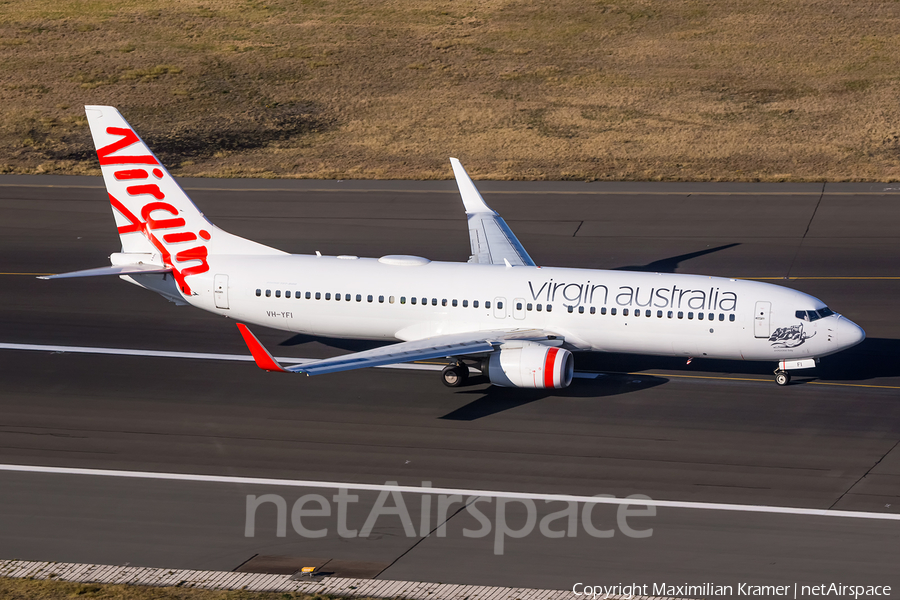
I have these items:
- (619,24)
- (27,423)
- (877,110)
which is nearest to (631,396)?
(27,423)

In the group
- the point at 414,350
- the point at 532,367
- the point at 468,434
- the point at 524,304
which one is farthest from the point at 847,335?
the point at 414,350

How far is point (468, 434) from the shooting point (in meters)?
35.9

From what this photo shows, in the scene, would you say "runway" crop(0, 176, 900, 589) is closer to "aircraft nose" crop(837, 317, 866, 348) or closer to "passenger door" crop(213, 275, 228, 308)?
"aircraft nose" crop(837, 317, 866, 348)

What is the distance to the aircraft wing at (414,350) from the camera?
34000mm

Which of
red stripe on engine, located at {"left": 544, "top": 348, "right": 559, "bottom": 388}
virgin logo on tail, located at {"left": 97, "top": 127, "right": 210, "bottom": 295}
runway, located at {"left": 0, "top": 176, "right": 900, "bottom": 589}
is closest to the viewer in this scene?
runway, located at {"left": 0, "top": 176, "right": 900, "bottom": 589}

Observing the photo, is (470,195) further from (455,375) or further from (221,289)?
(221,289)

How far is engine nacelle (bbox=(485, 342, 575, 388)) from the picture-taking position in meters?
36.4

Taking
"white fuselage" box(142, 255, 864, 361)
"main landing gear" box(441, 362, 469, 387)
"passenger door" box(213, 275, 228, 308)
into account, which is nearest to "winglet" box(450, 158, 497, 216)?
"white fuselage" box(142, 255, 864, 361)

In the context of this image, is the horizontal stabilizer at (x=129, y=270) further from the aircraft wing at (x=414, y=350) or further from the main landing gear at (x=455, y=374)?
Result: the main landing gear at (x=455, y=374)

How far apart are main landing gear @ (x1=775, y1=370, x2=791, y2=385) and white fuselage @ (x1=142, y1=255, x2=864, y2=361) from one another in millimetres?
1153

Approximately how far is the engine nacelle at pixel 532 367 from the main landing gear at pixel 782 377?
319 inches

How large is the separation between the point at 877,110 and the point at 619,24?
2817 cm

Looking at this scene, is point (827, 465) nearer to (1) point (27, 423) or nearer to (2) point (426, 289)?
(2) point (426, 289)

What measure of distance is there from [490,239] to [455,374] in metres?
8.30
